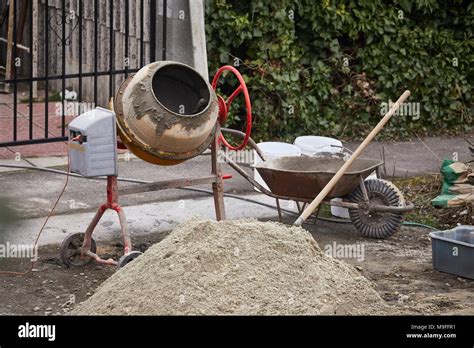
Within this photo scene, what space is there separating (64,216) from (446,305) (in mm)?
3290

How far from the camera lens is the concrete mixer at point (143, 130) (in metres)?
6.92

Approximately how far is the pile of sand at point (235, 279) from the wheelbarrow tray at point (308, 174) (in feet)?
4.65

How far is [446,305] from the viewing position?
21.3 ft

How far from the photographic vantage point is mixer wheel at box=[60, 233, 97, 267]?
7109 mm

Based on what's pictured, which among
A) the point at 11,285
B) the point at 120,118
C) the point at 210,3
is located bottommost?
the point at 11,285

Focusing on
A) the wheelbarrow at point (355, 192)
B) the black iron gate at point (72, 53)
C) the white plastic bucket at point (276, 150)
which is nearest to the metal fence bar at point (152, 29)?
the black iron gate at point (72, 53)

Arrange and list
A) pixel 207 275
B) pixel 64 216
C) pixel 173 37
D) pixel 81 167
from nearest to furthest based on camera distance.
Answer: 1. pixel 207 275
2. pixel 81 167
3. pixel 64 216
4. pixel 173 37

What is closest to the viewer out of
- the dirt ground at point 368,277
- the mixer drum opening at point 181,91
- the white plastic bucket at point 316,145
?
the dirt ground at point 368,277

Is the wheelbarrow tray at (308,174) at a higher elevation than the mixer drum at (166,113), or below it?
below

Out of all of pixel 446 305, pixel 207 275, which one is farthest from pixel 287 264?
pixel 446 305

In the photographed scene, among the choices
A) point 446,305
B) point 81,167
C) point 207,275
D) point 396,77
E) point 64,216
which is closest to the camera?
point 207,275

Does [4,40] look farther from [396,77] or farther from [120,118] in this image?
[120,118]

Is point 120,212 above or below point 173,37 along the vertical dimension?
below

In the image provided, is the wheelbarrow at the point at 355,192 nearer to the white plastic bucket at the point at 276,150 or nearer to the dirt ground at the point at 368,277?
the dirt ground at the point at 368,277
